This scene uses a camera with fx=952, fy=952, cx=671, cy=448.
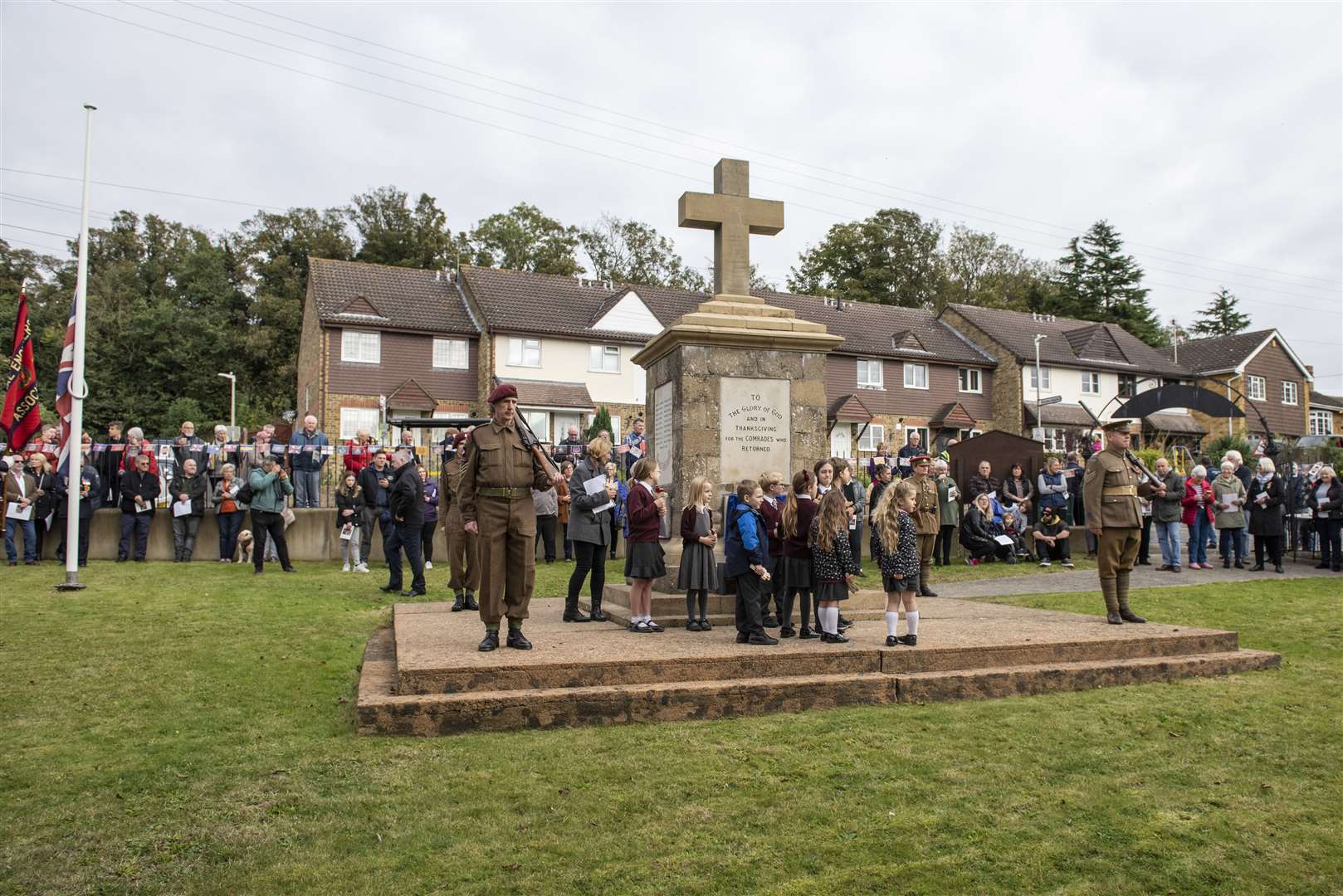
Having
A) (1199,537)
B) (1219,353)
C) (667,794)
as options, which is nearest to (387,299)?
(1199,537)

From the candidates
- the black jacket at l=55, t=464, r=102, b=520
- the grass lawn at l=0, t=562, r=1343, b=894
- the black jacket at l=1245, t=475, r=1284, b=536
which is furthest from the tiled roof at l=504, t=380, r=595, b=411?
the grass lawn at l=0, t=562, r=1343, b=894

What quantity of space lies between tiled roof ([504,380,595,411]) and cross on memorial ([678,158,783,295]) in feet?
92.5

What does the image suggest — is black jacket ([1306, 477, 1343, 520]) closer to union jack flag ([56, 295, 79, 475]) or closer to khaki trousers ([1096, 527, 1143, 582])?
khaki trousers ([1096, 527, 1143, 582])

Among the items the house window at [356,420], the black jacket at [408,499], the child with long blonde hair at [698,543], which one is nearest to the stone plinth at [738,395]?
the child with long blonde hair at [698,543]

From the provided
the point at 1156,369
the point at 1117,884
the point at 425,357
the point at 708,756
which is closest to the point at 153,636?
the point at 708,756

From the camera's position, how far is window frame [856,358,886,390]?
153 feet

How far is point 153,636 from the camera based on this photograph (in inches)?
356

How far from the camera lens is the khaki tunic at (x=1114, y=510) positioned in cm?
942

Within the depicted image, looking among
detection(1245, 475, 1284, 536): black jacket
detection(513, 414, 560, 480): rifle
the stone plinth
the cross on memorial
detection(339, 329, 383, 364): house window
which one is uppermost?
detection(339, 329, 383, 364): house window

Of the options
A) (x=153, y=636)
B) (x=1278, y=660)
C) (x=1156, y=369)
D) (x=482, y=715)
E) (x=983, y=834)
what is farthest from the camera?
(x=1156, y=369)

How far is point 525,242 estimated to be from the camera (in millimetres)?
55688

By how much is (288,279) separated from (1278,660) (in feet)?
170

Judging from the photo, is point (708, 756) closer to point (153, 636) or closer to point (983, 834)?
point (983, 834)

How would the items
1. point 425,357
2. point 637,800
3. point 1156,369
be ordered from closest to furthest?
point 637,800 < point 425,357 < point 1156,369
